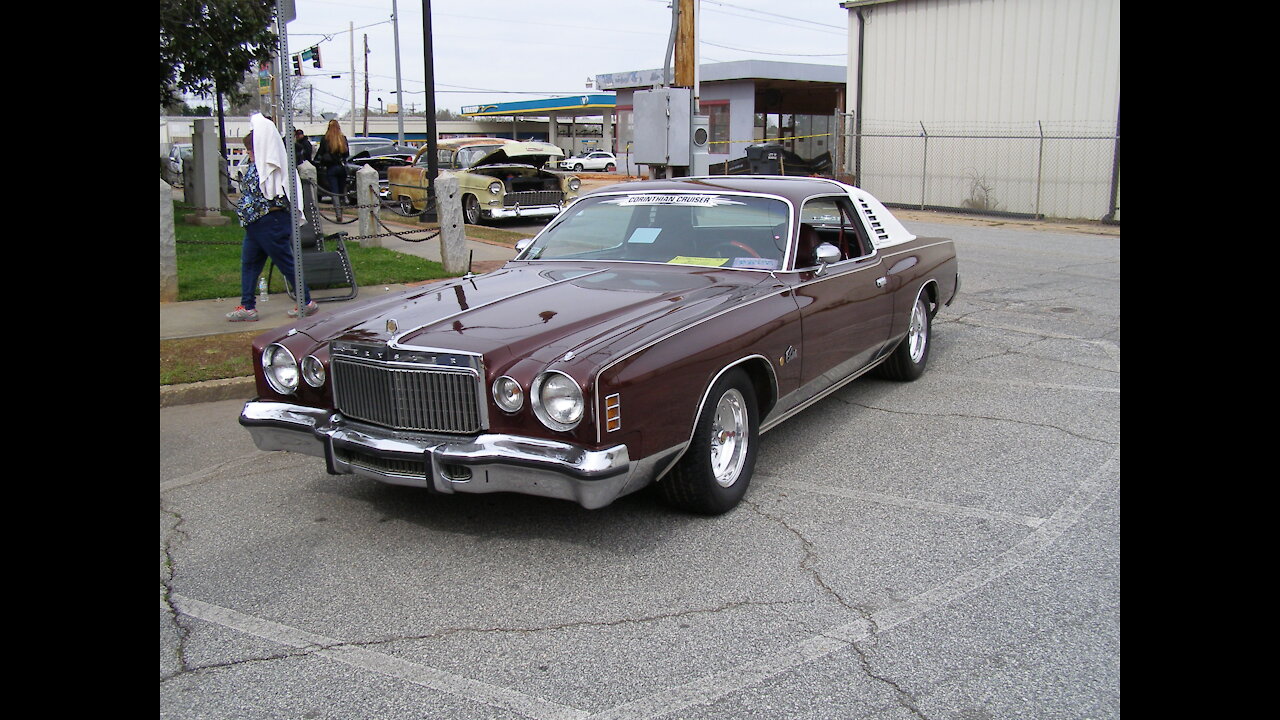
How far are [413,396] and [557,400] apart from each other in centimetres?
67

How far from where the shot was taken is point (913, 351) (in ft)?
23.0

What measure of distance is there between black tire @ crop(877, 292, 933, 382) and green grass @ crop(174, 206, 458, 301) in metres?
5.86

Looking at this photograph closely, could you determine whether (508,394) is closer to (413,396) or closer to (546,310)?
(413,396)

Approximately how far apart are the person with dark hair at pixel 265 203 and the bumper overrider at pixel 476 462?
416 cm

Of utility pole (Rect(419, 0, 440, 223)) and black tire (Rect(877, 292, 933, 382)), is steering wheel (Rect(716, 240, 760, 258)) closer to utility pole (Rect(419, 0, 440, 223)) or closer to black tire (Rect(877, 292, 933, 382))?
black tire (Rect(877, 292, 933, 382))

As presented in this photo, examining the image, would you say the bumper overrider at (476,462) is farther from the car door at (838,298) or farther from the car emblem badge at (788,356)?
the car door at (838,298)

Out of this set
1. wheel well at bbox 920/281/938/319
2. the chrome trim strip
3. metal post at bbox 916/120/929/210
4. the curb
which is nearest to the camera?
the chrome trim strip

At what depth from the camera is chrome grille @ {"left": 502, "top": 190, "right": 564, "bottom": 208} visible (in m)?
18.0

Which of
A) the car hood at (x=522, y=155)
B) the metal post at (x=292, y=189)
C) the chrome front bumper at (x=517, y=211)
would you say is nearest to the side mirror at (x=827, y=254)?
the metal post at (x=292, y=189)

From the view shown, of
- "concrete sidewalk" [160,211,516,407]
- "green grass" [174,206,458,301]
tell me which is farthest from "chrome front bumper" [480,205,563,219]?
"concrete sidewalk" [160,211,516,407]

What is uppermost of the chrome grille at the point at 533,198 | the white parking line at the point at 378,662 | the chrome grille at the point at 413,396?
the chrome grille at the point at 533,198

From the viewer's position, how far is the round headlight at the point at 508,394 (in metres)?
3.88

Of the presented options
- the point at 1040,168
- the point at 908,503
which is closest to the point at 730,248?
the point at 908,503

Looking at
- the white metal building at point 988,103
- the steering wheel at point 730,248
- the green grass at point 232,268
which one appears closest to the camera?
the steering wheel at point 730,248
